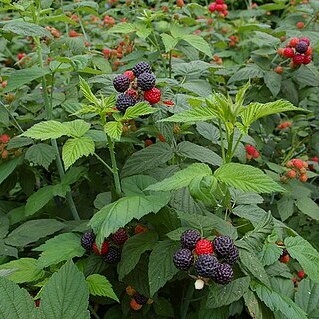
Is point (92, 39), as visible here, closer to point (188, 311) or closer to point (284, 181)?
point (284, 181)

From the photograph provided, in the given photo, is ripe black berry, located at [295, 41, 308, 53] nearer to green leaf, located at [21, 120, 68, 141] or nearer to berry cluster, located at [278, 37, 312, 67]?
berry cluster, located at [278, 37, 312, 67]

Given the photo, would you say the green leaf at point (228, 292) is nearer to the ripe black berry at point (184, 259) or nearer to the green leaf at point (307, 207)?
the ripe black berry at point (184, 259)

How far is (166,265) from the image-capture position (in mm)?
1744

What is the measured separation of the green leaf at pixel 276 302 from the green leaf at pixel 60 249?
623 mm

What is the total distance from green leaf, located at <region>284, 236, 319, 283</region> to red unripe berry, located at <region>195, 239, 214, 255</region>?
35 cm

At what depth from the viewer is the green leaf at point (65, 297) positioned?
149cm

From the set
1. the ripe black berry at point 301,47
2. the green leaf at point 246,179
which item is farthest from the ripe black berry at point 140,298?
the ripe black berry at point 301,47

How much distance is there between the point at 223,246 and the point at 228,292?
21cm

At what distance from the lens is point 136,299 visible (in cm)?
202

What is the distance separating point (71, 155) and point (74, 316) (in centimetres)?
53

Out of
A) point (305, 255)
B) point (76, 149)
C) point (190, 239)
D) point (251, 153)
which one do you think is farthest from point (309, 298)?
point (76, 149)

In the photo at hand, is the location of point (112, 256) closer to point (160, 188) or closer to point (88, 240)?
point (88, 240)

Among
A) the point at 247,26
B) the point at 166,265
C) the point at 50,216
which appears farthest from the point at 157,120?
the point at 247,26

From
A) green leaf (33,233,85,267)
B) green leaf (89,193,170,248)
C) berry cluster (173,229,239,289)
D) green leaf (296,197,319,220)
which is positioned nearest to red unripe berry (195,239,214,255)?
berry cluster (173,229,239,289)
